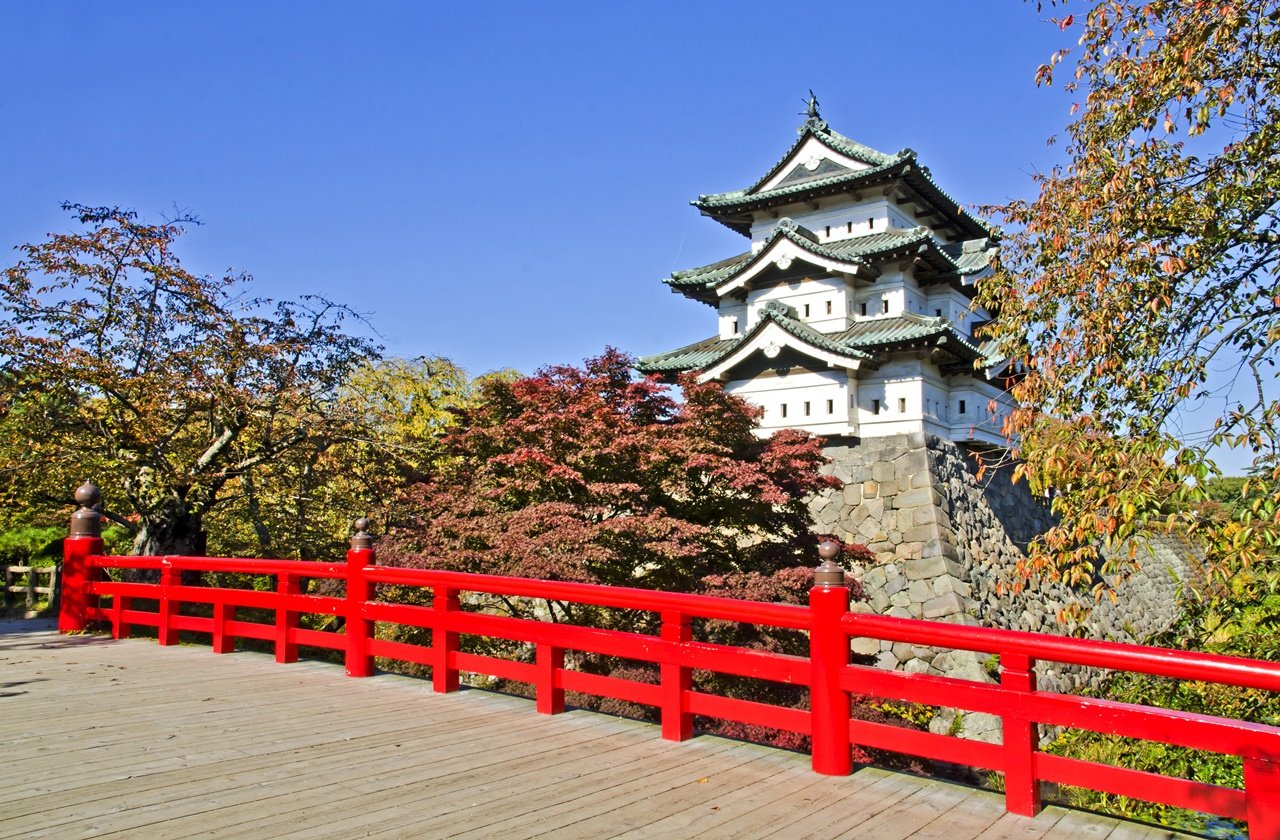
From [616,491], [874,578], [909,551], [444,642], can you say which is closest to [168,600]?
[444,642]

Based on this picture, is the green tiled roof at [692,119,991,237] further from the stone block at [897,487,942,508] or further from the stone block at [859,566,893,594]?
the stone block at [859,566,893,594]

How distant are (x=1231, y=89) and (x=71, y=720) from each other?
8264mm

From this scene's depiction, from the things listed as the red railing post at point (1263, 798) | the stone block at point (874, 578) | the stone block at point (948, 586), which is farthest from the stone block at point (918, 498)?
the red railing post at point (1263, 798)

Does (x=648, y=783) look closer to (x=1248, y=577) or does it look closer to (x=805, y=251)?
(x=1248, y=577)

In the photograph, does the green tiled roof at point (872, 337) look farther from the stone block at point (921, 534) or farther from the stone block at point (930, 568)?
the stone block at point (930, 568)

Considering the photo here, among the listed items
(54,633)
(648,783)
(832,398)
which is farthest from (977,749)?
(832,398)

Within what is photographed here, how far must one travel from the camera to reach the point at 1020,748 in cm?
402

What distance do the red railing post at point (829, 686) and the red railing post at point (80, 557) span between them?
8689 millimetres

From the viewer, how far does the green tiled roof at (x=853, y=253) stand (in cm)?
2248

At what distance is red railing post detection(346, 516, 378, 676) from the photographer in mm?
7191

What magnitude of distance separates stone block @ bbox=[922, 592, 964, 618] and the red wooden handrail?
12.2 m

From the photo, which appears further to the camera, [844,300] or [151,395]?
[844,300]

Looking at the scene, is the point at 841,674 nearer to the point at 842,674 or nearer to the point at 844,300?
the point at 842,674

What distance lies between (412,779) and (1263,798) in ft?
12.0
